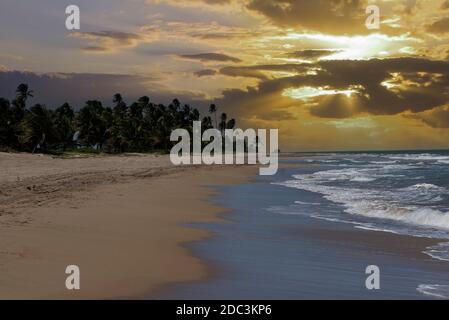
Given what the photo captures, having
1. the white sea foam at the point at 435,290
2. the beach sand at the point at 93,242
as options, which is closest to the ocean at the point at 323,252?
the white sea foam at the point at 435,290

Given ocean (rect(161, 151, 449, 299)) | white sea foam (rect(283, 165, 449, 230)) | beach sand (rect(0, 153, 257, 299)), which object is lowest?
white sea foam (rect(283, 165, 449, 230))

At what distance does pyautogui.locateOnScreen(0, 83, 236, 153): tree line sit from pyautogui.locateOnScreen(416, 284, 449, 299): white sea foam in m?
77.0

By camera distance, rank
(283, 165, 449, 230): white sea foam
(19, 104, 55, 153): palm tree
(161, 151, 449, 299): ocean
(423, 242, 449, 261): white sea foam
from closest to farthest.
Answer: (161, 151, 449, 299): ocean
(423, 242, 449, 261): white sea foam
(283, 165, 449, 230): white sea foam
(19, 104, 55, 153): palm tree

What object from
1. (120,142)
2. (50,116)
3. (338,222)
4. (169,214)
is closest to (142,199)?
(169,214)

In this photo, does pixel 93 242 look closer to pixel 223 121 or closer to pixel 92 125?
Result: pixel 92 125

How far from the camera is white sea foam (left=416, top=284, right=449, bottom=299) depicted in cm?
882

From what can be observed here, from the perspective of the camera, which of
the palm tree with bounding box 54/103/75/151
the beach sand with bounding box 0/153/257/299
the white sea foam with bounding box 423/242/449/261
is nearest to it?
the beach sand with bounding box 0/153/257/299

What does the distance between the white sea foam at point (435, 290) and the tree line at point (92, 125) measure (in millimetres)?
77024

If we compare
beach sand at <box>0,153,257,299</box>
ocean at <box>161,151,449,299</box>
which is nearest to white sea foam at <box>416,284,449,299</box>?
ocean at <box>161,151,449,299</box>

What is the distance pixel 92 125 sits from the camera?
106 metres

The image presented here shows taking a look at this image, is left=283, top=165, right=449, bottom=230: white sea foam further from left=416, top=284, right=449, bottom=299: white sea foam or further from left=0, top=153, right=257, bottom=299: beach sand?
left=416, top=284, right=449, bottom=299: white sea foam

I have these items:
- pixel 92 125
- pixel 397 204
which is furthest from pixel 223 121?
pixel 397 204

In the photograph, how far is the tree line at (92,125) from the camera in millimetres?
84250
